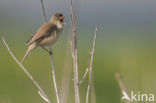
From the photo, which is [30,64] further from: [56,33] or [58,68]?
[56,33]

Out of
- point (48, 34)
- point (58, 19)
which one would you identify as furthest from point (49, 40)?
point (58, 19)

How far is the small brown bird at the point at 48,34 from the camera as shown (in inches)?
152

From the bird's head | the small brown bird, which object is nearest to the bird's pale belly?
the small brown bird

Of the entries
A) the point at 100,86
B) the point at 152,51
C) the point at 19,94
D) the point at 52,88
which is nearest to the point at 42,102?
the point at 52,88

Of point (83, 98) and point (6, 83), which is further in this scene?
point (6, 83)

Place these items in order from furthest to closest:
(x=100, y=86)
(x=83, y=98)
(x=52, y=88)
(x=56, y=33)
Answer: (x=100, y=86)
(x=52, y=88)
(x=83, y=98)
(x=56, y=33)

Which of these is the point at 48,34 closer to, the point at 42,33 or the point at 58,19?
the point at 42,33

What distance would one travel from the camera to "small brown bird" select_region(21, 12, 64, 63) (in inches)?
152

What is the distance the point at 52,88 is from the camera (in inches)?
270

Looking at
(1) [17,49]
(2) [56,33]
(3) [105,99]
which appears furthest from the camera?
(1) [17,49]

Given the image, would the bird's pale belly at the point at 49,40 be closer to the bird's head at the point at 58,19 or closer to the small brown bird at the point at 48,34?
the small brown bird at the point at 48,34

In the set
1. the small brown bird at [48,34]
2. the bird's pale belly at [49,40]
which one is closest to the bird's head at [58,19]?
the small brown bird at [48,34]

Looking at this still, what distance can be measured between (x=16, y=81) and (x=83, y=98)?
2931mm

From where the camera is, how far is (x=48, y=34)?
155 inches
